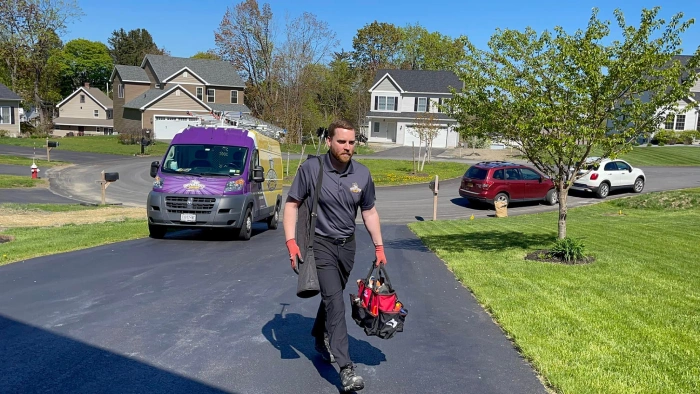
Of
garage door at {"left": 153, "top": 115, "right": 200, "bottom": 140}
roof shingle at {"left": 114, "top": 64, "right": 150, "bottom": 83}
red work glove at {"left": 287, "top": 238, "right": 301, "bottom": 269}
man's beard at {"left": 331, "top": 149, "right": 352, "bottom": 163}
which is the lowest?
red work glove at {"left": 287, "top": 238, "right": 301, "bottom": 269}

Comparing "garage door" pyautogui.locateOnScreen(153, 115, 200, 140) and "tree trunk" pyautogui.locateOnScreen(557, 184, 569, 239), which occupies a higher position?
"garage door" pyautogui.locateOnScreen(153, 115, 200, 140)

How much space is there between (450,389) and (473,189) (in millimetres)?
21865

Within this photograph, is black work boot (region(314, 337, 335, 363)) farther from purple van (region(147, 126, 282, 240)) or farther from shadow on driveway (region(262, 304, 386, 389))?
purple van (region(147, 126, 282, 240))

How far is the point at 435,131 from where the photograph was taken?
143 feet

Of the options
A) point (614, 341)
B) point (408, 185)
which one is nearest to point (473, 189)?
point (408, 185)

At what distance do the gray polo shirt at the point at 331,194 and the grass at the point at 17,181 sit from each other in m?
25.5

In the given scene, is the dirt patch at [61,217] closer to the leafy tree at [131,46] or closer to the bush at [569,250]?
the bush at [569,250]

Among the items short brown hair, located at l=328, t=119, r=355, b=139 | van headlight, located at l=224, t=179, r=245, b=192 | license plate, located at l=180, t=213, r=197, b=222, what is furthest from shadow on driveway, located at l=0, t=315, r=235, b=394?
van headlight, located at l=224, t=179, r=245, b=192

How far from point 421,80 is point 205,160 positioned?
179ft

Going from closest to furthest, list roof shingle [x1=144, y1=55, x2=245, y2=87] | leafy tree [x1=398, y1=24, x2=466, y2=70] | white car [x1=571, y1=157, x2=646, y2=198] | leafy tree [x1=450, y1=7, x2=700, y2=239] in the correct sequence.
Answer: leafy tree [x1=450, y1=7, x2=700, y2=239]
white car [x1=571, y1=157, x2=646, y2=198]
roof shingle [x1=144, y1=55, x2=245, y2=87]
leafy tree [x1=398, y1=24, x2=466, y2=70]

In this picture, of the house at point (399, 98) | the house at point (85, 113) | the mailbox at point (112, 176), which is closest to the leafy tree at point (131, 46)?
the house at point (85, 113)

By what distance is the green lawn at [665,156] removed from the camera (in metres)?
43.0

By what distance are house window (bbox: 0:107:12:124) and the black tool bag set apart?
202 ft

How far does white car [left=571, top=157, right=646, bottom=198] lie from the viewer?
93.2 ft
